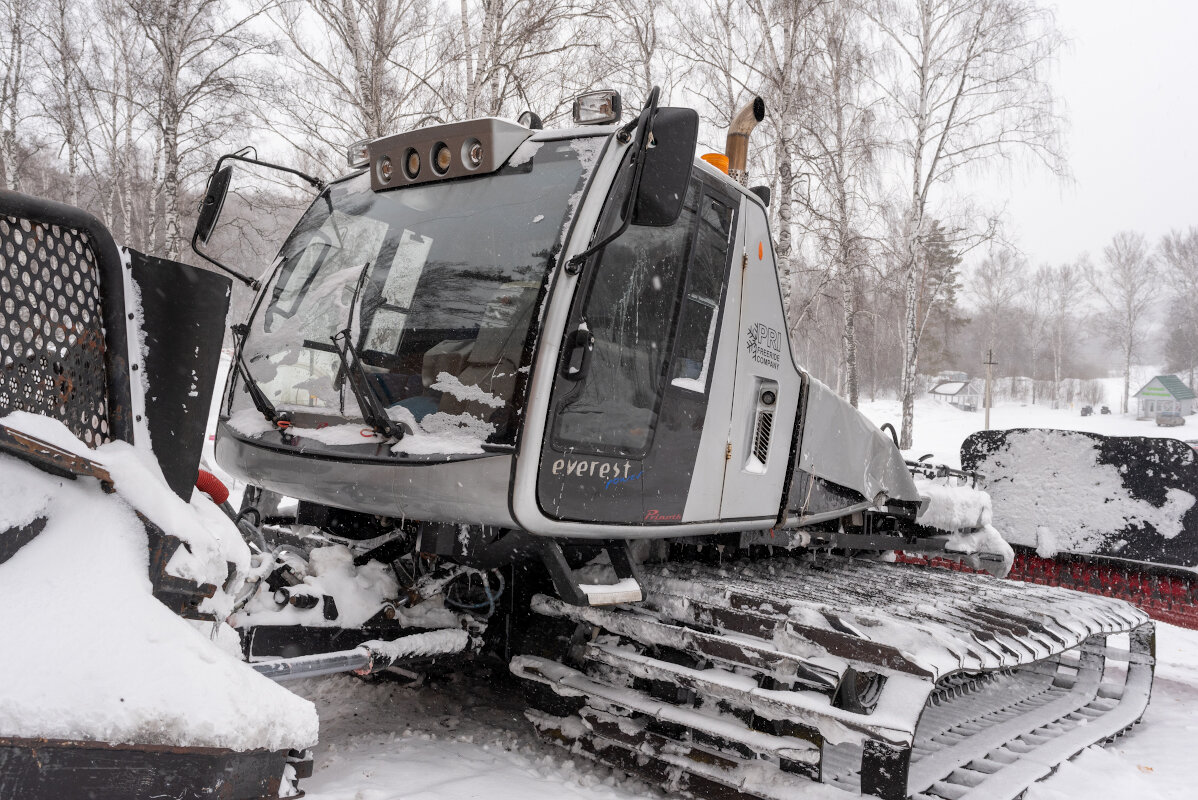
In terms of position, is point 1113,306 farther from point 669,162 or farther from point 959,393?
point 669,162

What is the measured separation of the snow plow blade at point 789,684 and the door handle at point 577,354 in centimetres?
94

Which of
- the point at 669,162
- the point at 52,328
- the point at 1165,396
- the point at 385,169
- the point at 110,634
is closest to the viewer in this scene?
the point at 110,634

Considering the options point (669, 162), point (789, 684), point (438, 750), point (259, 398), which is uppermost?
point (669, 162)

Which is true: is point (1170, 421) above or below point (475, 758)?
above

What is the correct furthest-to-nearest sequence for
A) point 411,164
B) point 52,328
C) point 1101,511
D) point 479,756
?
point 1101,511, point 411,164, point 479,756, point 52,328

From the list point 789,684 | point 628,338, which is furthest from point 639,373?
point 789,684

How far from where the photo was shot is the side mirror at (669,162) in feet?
9.10

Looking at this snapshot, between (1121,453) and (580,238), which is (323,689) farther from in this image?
(1121,453)

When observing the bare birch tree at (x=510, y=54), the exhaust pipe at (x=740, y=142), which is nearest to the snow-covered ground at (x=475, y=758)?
the exhaust pipe at (x=740, y=142)

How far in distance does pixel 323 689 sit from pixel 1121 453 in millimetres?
6245

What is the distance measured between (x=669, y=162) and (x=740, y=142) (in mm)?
1768

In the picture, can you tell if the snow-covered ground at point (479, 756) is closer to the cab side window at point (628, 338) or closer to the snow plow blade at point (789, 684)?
the snow plow blade at point (789, 684)

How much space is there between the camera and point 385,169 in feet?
11.9

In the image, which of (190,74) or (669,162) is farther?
(190,74)
